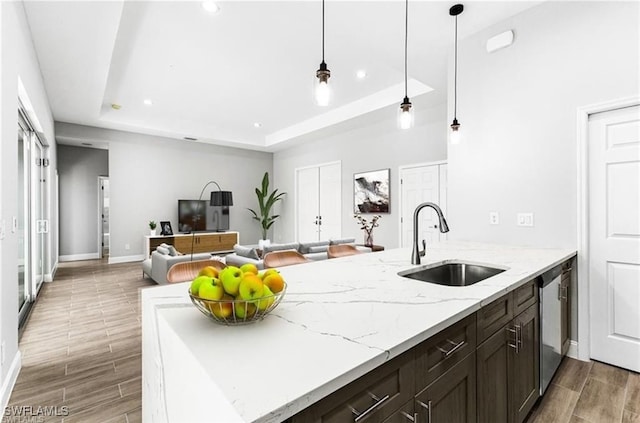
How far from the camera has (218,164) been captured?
7.94 m

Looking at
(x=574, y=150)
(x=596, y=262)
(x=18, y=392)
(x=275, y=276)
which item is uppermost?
(x=574, y=150)

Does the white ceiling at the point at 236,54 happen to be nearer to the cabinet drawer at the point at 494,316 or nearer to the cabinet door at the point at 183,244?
the cabinet drawer at the point at 494,316

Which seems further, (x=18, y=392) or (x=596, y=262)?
(x=596, y=262)

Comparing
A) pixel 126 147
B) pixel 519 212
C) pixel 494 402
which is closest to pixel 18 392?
pixel 494 402

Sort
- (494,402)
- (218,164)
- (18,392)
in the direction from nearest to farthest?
(494,402)
(18,392)
(218,164)

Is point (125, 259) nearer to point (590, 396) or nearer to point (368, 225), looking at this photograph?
point (368, 225)

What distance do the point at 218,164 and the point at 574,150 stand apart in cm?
719

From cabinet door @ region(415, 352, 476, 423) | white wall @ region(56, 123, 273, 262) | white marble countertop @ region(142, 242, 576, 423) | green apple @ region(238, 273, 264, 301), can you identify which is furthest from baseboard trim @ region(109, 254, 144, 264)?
cabinet door @ region(415, 352, 476, 423)

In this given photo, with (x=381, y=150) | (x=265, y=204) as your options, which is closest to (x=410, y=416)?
(x=381, y=150)

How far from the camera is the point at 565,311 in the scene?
2273 mm

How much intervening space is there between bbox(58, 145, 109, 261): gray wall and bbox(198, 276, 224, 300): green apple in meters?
8.26

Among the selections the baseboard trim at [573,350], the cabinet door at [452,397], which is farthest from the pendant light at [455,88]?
the cabinet door at [452,397]

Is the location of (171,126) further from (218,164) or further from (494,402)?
(494,402)

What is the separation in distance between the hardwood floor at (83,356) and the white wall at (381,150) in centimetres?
412
